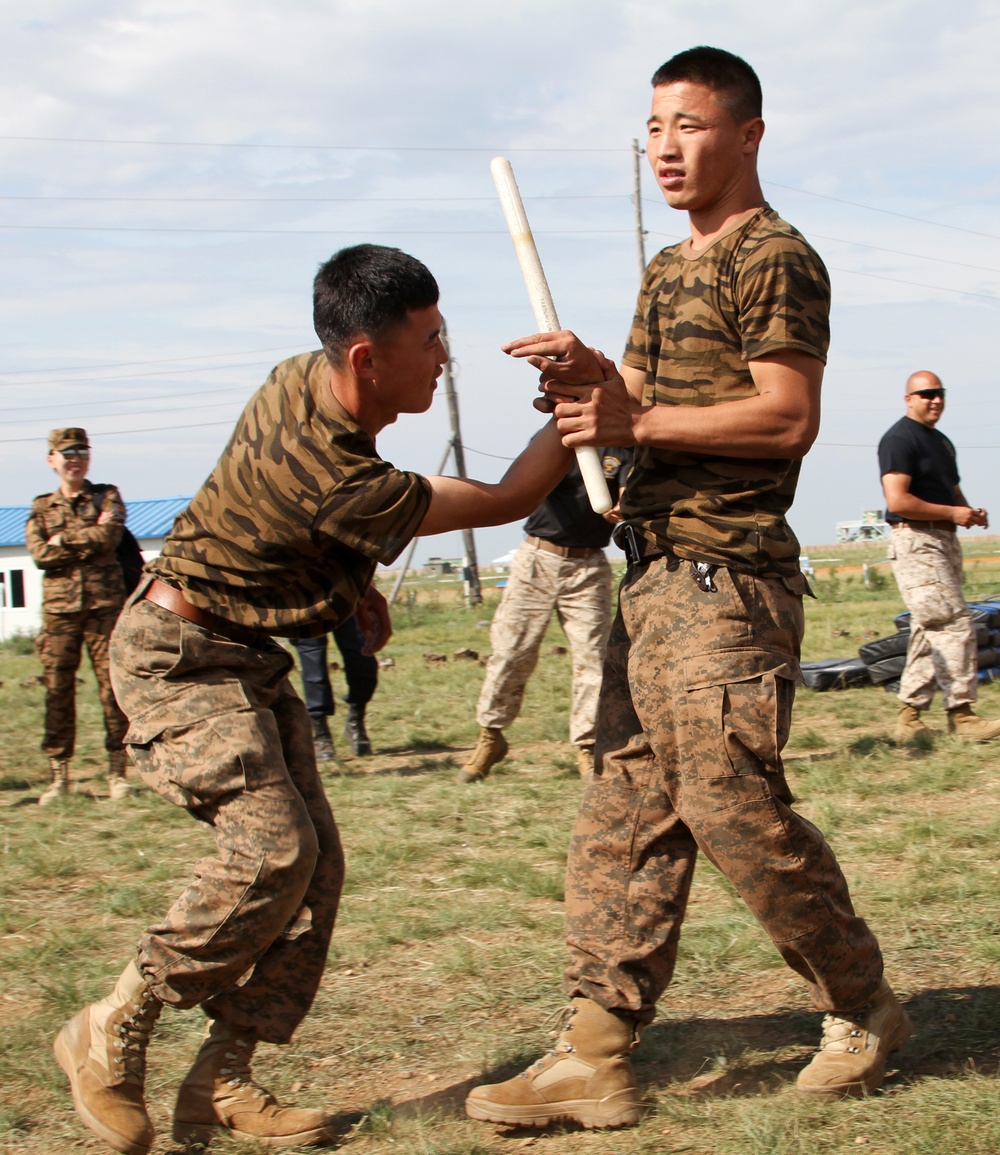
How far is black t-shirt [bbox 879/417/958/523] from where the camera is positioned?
791cm

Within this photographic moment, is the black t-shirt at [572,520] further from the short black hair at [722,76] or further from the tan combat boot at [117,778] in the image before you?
the short black hair at [722,76]

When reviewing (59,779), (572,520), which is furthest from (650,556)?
(59,779)

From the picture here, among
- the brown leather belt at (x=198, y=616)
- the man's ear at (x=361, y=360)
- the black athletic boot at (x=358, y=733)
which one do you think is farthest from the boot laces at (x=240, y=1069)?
the black athletic boot at (x=358, y=733)

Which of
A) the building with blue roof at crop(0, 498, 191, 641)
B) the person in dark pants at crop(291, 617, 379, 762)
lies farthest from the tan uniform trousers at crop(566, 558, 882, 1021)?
the building with blue roof at crop(0, 498, 191, 641)

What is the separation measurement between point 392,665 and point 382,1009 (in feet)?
36.7

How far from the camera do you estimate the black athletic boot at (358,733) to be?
8.98 m

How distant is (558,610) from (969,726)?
2.65m

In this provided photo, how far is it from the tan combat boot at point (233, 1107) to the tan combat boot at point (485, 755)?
14.8ft

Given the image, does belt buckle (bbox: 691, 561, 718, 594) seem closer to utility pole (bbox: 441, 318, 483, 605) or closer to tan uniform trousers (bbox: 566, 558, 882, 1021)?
tan uniform trousers (bbox: 566, 558, 882, 1021)

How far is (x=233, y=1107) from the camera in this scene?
3104 mm

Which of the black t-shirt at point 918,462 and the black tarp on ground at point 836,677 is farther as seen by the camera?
the black tarp on ground at point 836,677

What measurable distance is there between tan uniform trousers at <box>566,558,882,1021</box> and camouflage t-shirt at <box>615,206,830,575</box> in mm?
96

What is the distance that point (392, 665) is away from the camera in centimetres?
1512

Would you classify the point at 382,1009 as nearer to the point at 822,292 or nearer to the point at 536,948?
the point at 536,948
